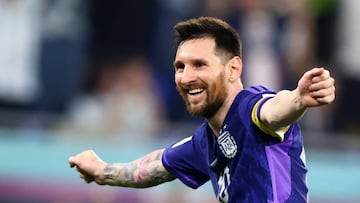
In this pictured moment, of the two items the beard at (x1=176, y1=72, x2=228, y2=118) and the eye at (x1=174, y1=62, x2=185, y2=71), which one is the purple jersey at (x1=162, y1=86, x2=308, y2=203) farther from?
the eye at (x1=174, y1=62, x2=185, y2=71)

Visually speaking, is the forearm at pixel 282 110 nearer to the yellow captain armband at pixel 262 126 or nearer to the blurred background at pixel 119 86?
the yellow captain armband at pixel 262 126

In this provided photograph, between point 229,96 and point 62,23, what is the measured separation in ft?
21.5

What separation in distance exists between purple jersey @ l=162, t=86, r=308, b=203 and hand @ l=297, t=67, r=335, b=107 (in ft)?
1.71

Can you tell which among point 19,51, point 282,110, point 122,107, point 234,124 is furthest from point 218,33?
point 122,107

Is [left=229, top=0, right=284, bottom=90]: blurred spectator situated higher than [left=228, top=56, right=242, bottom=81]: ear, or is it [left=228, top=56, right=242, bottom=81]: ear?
[left=229, top=0, right=284, bottom=90]: blurred spectator

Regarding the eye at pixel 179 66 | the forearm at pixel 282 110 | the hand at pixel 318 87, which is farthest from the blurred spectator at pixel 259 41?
the hand at pixel 318 87

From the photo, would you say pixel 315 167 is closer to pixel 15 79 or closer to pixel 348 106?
pixel 348 106

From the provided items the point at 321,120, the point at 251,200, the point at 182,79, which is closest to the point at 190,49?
the point at 182,79

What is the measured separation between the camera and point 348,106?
49.8 feet

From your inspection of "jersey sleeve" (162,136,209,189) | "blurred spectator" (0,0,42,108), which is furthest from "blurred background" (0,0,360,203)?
"jersey sleeve" (162,136,209,189)

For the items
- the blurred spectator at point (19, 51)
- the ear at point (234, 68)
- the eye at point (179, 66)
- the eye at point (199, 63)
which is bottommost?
the ear at point (234, 68)

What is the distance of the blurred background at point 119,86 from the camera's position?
41.6ft

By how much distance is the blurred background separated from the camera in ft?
41.6

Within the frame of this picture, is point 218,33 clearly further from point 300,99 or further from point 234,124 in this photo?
point 300,99
